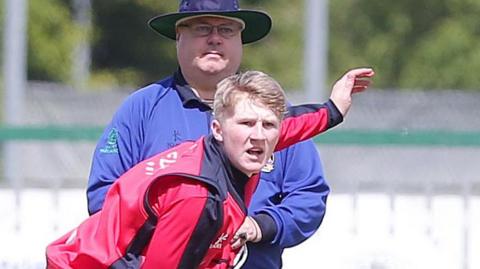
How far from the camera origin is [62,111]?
13391 mm

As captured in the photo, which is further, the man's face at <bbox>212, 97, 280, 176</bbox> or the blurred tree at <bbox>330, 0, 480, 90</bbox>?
the blurred tree at <bbox>330, 0, 480, 90</bbox>

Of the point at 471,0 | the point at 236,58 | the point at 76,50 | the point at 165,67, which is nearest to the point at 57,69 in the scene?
the point at 76,50

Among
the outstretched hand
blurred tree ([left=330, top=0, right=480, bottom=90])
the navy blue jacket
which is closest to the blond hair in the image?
the outstretched hand

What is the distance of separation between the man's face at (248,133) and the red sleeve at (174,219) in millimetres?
167

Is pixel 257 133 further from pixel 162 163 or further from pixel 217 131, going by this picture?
pixel 162 163

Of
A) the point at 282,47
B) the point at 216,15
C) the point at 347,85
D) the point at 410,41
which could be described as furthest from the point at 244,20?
the point at 282,47

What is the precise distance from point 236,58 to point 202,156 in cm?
71

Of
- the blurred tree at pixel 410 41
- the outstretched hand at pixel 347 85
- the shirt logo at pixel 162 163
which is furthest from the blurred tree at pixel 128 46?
the shirt logo at pixel 162 163

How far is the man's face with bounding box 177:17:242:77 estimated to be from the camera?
14.1ft

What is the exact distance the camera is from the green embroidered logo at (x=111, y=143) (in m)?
4.29

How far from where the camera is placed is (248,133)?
12.1 feet

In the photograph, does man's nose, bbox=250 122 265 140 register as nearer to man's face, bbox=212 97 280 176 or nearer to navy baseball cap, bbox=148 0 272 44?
man's face, bbox=212 97 280 176

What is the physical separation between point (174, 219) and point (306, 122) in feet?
2.31

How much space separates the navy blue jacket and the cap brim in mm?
153
